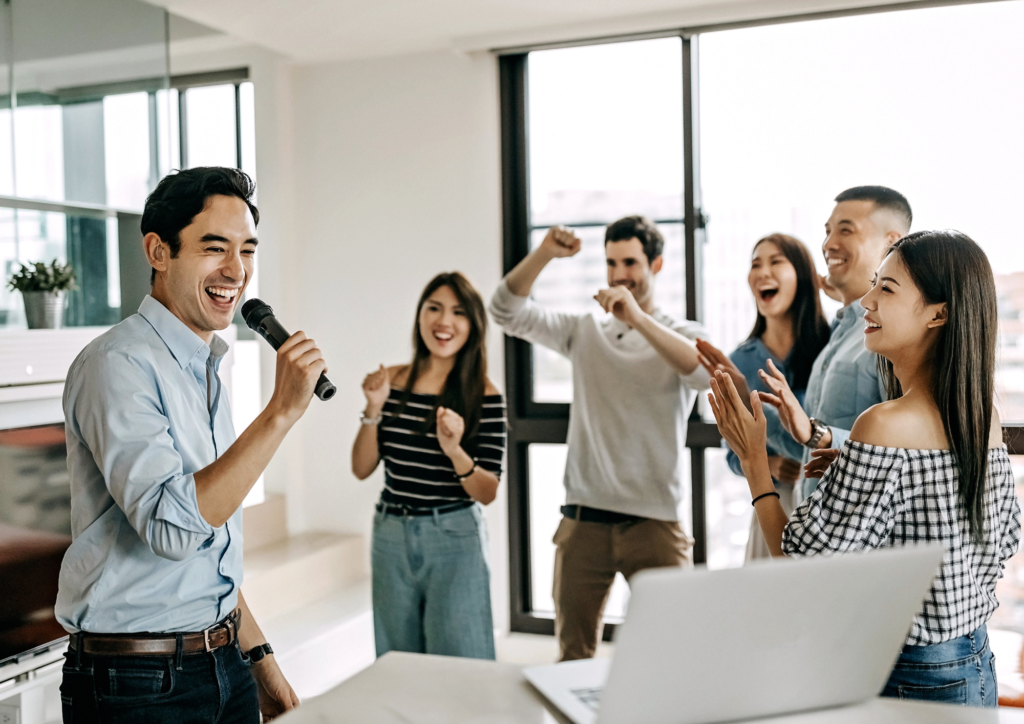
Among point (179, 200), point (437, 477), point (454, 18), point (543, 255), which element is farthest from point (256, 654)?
point (454, 18)

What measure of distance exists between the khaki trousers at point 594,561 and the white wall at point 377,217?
95cm

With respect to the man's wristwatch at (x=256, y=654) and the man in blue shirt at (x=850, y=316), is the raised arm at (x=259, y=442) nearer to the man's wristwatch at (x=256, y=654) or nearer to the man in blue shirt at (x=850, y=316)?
the man's wristwatch at (x=256, y=654)

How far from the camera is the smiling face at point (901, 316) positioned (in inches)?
57.5

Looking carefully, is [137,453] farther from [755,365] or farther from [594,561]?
[755,365]

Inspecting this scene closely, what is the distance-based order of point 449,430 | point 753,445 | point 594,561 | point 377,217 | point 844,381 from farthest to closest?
point 377,217 → point 594,561 → point 449,430 → point 844,381 → point 753,445

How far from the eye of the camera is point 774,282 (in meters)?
2.53

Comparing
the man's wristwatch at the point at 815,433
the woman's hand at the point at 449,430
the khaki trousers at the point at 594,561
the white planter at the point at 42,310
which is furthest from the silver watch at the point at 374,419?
the man's wristwatch at the point at 815,433

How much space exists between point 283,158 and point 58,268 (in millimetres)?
1386

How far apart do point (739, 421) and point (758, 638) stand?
2.39 ft

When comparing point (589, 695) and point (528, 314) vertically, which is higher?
point (528, 314)

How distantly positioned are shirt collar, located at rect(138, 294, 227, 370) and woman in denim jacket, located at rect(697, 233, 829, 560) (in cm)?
156

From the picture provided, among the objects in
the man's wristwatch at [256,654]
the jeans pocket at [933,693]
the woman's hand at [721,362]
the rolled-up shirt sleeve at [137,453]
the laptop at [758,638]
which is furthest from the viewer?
the woman's hand at [721,362]

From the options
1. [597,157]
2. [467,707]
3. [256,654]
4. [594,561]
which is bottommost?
[594,561]

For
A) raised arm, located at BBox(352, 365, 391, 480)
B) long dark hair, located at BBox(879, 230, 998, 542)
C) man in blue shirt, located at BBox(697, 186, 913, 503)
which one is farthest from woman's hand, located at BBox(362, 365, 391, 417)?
→ long dark hair, located at BBox(879, 230, 998, 542)
